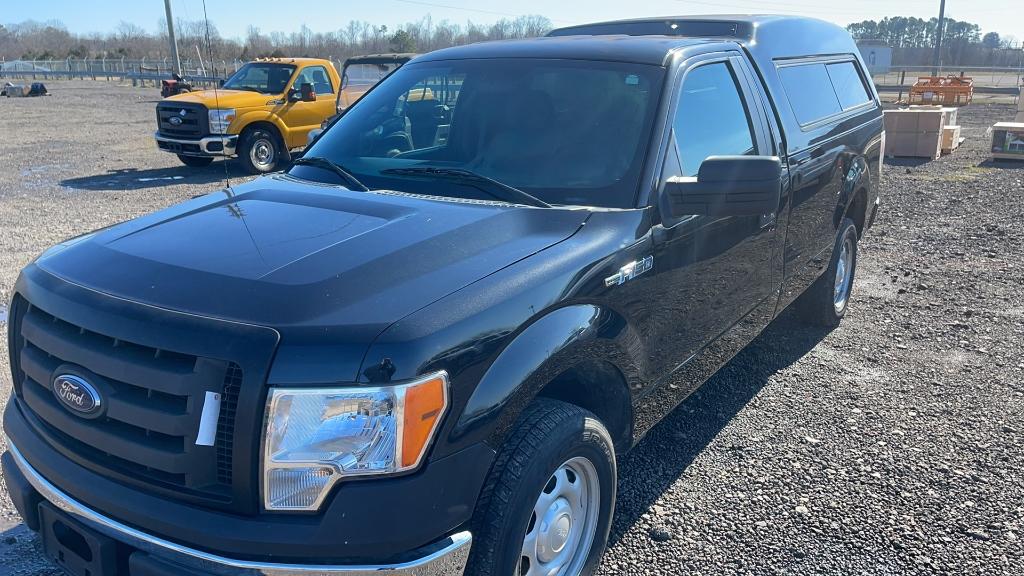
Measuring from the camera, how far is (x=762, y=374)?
4.95 m

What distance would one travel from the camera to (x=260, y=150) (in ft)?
44.3

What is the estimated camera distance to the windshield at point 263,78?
13.8m

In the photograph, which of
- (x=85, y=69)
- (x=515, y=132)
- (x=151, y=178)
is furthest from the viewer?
(x=85, y=69)

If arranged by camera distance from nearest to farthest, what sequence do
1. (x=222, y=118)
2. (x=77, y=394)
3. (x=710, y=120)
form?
(x=77, y=394), (x=710, y=120), (x=222, y=118)

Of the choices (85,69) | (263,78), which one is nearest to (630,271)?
(263,78)

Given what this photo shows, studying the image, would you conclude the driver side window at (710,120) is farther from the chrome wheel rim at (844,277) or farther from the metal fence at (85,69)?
the metal fence at (85,69)

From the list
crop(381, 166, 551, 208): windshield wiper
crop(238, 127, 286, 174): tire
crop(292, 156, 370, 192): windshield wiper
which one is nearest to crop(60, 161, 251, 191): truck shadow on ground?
crop(238, 127, 286, 174): tire

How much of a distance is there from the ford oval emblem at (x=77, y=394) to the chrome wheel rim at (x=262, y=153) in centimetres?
1164

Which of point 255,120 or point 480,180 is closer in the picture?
point 480,180

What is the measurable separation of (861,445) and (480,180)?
2.38 metres

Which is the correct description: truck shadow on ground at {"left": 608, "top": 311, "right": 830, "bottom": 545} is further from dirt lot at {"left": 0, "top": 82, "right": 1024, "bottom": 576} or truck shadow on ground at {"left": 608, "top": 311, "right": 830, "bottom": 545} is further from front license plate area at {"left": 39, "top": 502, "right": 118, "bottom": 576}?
front license plate area at {"left": 39, "top": 502, "right": 118, "bottom": 576}

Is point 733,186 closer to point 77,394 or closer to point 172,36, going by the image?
point 77,394

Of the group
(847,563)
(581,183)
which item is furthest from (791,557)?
(581,183)

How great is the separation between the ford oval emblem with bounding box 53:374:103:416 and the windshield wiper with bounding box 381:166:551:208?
1.54 metres
